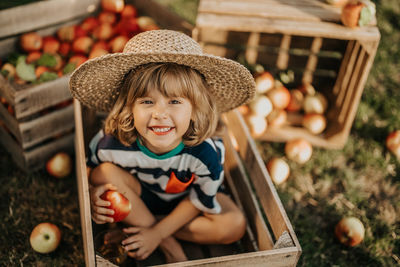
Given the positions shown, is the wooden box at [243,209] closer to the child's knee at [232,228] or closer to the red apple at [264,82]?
the child's knee at [232,228]

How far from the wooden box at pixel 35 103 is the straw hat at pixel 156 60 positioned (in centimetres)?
48

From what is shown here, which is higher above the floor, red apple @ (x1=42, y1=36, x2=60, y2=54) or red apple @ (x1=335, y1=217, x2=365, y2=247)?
red apple @ (x1=42, y1=36, x2=60, y2=54)

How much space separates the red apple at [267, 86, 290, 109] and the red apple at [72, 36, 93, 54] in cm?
143

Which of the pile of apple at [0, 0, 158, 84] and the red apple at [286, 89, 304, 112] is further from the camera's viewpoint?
the red apple at [286, 89, 304, 112]

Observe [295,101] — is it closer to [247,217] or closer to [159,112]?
[247,217]

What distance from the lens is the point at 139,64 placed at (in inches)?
71.2

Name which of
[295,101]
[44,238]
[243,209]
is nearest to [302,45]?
[295,101]

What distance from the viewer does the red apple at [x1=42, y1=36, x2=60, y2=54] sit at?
294cm

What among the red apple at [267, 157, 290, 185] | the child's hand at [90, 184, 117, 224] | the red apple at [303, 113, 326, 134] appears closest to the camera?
the child's hand at [90, 184, 117, 224]

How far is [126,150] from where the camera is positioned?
6.93ft

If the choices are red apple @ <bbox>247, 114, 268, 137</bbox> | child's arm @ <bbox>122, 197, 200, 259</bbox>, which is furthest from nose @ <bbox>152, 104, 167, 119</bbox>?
red apple @ <bbox>247, 114, 268, 137</bbox>

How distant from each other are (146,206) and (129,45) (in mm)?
911

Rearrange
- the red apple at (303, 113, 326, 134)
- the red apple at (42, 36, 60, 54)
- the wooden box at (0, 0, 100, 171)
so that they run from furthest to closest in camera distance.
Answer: the red apple at (303, 113, 326, 134) < the red apple at (42, 36, 60, 54) < the wooden box at (0, 0, 100, 171)

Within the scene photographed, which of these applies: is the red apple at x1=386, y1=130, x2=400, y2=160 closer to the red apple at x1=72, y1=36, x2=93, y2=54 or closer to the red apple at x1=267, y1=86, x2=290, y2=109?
the red apple at x1=267, y1=86, x2=290, y2=109
